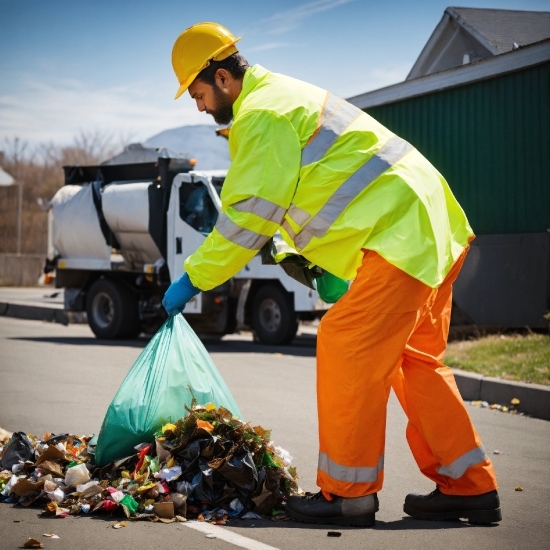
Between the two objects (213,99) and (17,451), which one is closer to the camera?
(213,99)

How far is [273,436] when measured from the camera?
634cm

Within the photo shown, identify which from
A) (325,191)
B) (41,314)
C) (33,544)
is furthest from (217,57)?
(41,314)

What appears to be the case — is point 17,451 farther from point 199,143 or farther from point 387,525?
point 199,143

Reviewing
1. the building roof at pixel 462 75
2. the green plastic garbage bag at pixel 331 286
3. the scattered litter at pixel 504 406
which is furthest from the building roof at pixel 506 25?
the green plastic garbage bag at pixel 331 286

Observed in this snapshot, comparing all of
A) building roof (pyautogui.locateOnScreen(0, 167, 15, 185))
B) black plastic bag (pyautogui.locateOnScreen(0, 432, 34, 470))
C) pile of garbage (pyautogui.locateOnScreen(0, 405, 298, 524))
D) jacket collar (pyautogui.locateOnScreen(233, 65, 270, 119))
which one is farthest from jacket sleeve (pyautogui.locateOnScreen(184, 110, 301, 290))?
building roof (pyautogui.locateOnScreen(0, 167, 15, 185))

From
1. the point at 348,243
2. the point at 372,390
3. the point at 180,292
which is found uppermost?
the point at 348,243

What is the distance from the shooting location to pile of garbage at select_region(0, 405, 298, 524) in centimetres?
422

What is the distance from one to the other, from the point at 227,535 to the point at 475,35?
15.5 metres

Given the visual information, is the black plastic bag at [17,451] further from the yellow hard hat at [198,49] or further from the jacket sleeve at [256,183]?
the yellow hard hat at [198,49]

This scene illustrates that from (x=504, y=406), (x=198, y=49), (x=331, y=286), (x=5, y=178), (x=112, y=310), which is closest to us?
(x=198, y=49)

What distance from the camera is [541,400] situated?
7.54m

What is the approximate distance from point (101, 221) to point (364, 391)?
422 inches

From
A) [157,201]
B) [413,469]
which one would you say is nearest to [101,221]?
[157,201]

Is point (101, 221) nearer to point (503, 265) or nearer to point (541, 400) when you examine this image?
point (503, 265)
